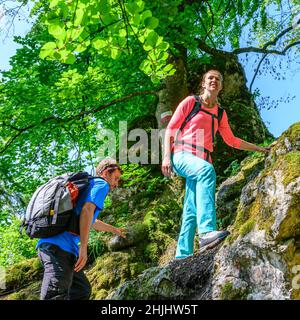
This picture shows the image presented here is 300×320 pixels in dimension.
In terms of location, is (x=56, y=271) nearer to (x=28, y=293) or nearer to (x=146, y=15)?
(x=146, y=15)

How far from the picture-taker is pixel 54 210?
3305mm

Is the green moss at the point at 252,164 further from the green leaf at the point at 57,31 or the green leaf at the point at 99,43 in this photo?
the green leaf at the point at 57,31

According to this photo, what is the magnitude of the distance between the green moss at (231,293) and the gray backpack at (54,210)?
1.39 meters

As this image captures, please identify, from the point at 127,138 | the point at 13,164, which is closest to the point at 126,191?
the point at 127,138

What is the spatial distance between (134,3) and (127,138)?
6.72 meters

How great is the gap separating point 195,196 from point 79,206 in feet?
5.48

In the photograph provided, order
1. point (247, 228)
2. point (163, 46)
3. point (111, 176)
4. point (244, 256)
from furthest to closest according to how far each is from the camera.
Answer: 1. point (111, 176)
2. point (247, 228)
3. point (244, 256)
4. point (163, 46)

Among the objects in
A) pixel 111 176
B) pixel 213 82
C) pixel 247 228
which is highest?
pixel 213 82

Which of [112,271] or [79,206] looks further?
[112,271]

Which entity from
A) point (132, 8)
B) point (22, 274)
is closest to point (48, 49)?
point (132, 8)

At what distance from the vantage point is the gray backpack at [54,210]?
330cm

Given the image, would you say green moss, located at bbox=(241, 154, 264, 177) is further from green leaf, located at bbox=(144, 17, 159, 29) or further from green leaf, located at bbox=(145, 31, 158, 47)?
green leaf, located at bbox=(144, 17, 159, 29)
